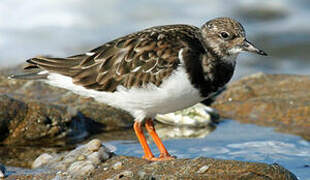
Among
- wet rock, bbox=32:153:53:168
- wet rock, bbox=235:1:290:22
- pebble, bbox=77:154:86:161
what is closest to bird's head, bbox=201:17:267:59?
pebble, bbox=77:154:86:161

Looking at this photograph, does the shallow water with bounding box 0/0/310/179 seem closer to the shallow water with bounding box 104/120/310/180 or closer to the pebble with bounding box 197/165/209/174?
the shallow water with bounding box 104/120/310/180

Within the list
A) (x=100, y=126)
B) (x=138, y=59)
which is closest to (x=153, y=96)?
(x=138, y=59)

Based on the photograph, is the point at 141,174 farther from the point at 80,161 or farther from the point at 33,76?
the point at 33,76

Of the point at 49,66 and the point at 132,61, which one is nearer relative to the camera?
the point at 132,61

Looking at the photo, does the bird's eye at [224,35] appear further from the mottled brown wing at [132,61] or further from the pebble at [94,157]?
the pebble at [94,157]

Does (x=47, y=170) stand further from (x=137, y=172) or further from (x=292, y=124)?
(x=292, y=124)

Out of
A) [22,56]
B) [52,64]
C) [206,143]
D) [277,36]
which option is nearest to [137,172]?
[52,64]
